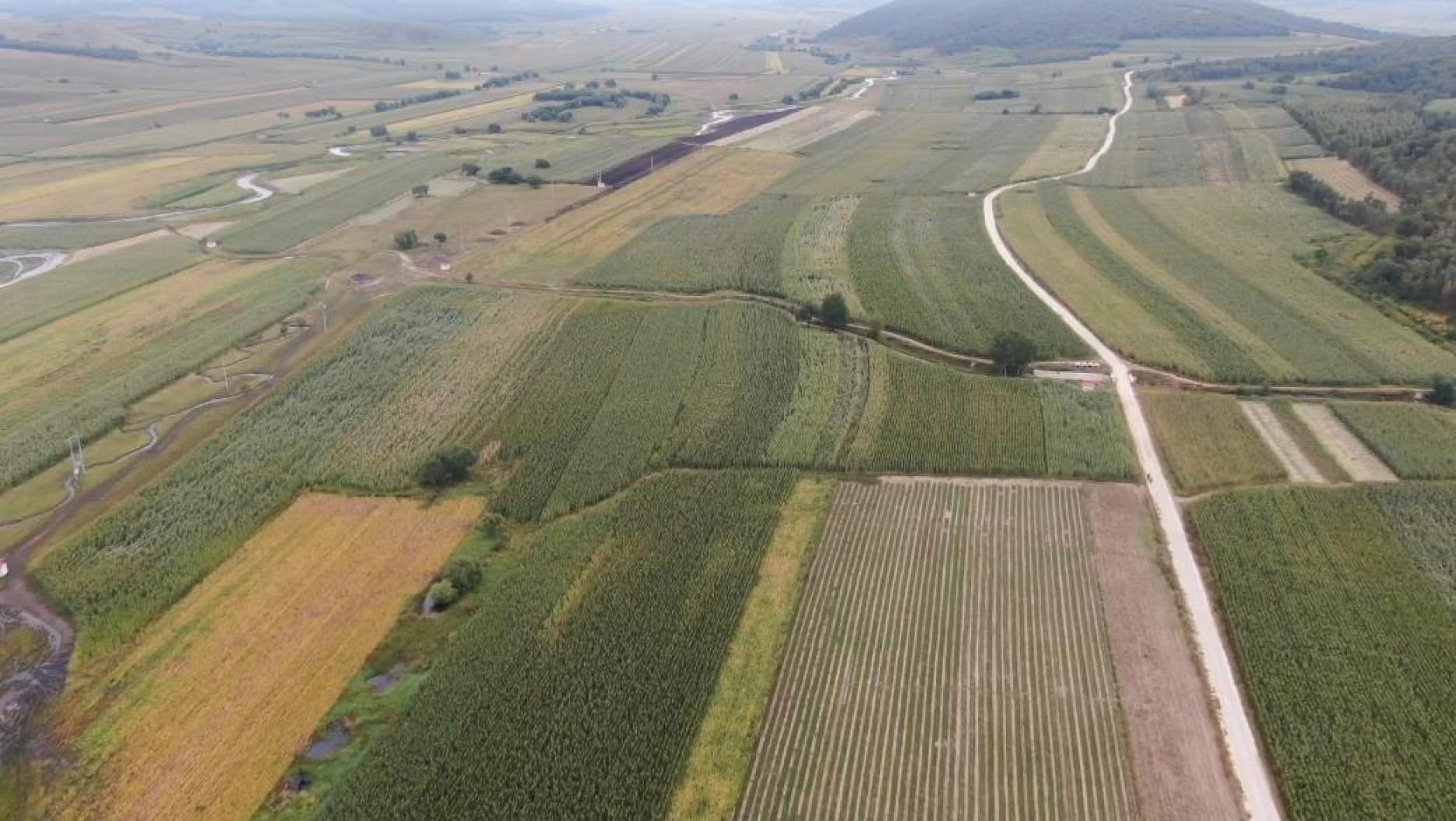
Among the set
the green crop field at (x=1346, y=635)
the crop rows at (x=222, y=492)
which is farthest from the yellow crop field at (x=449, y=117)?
the green crop field at (x=1346, y=635)

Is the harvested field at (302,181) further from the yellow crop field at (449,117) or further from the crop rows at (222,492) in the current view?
the crop rows at (222,492)

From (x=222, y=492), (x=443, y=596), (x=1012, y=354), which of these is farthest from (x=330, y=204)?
(x=1012, y=354)

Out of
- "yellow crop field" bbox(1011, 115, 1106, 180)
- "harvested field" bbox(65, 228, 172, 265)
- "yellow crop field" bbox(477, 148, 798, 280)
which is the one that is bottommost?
"harvested field" bbox(65, 228, 172, 265)

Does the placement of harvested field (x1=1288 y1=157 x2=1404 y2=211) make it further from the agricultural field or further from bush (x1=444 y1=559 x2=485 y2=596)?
bush (x1=444 y1=559 x2=485 y2=596)

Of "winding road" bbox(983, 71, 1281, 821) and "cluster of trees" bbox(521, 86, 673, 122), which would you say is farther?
"cluster of trees" bbox(521, 86, 673, 122)

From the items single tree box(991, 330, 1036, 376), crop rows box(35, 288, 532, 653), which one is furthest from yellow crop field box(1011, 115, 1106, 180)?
crop rows box(35, 288, 532, 653)

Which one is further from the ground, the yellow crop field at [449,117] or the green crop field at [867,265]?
the green crop field at [867,265]
